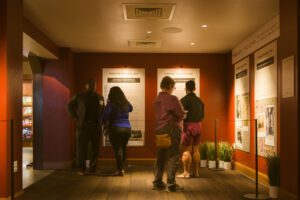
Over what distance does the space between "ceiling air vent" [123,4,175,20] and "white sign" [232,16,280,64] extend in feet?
4.94

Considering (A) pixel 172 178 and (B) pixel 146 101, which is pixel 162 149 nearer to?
(A) pixel 172 178

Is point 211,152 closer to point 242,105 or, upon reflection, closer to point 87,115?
point 242,105

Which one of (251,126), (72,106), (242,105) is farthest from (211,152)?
(72,106)

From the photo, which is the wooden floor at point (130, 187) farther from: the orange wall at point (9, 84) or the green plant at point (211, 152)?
the green plant at point (211, 152)

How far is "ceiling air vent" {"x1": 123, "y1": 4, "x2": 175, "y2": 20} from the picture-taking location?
5282 millimetres

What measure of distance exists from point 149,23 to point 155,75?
292 cm

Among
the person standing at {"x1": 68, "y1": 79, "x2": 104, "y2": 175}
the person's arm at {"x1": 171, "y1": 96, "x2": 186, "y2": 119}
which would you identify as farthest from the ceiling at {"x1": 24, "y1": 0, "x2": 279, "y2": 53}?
the person's arm at {"x1": 171, "y1": 96, "x2": 186, "y2": 119}

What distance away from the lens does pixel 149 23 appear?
631cm

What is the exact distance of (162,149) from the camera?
5.23 m

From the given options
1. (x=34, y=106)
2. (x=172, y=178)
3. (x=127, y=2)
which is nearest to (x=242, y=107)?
(x=172, y=178)

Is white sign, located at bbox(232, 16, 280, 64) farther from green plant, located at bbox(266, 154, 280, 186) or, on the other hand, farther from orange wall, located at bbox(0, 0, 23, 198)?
orange wall, located at bbox(0, 0, 23, 198)

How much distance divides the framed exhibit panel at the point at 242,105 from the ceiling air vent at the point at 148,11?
2.37m

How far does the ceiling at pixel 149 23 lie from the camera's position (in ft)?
17.3

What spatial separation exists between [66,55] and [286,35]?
496cm
